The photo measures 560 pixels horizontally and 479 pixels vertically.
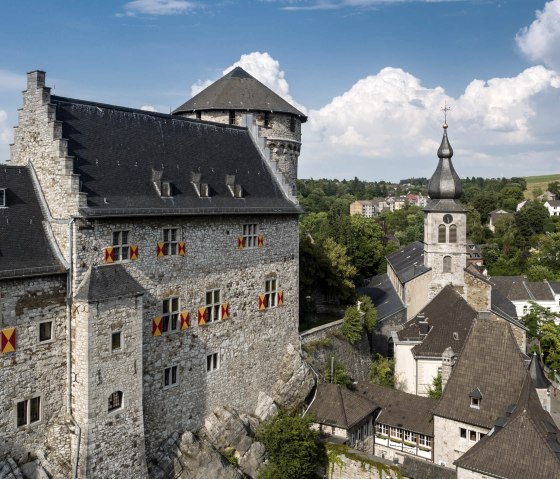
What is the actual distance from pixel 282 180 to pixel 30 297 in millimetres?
14939

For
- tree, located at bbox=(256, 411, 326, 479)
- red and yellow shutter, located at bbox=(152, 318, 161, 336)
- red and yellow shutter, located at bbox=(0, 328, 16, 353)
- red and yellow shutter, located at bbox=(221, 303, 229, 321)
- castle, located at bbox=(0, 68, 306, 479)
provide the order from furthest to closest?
red and yellow shutter, located at bbox=(221, 303, 229, 321) → tree, located at bbox=(256, 411, 326, 479) → red and yellow shutter, located at bbox=(152, 318, 161, 336) → castle, located at bbox=(0, 68, 306, 479) → red and yellow shutter, located at bbox=(0, 328, 16, 353)

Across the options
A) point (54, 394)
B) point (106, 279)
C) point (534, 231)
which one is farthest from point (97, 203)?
point (534, 231)

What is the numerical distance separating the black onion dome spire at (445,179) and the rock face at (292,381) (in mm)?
21781

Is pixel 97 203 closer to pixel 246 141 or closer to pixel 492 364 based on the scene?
pixel 246 141

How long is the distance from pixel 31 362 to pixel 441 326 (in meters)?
26.9

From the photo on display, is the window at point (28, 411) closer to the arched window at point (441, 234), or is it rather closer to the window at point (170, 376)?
the window at point (170, 376)

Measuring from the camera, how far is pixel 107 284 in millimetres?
20672

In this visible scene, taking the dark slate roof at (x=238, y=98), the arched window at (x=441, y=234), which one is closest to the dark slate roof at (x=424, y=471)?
the dark slate roof at (x=238, y=98)

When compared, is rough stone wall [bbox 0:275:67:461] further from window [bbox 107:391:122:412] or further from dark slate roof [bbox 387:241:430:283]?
dark slate roof [bbox 387:241:430:283]

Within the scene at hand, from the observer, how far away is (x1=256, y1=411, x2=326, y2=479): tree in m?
24.8

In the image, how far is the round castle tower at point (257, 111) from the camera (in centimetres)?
3466

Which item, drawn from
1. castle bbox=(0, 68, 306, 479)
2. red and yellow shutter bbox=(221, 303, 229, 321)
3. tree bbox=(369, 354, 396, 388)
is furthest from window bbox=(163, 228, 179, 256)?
tree bbox=(369, 354, 396, 388)

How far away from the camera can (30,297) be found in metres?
19.5

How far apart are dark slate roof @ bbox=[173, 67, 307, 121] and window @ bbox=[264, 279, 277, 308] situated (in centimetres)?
1121
